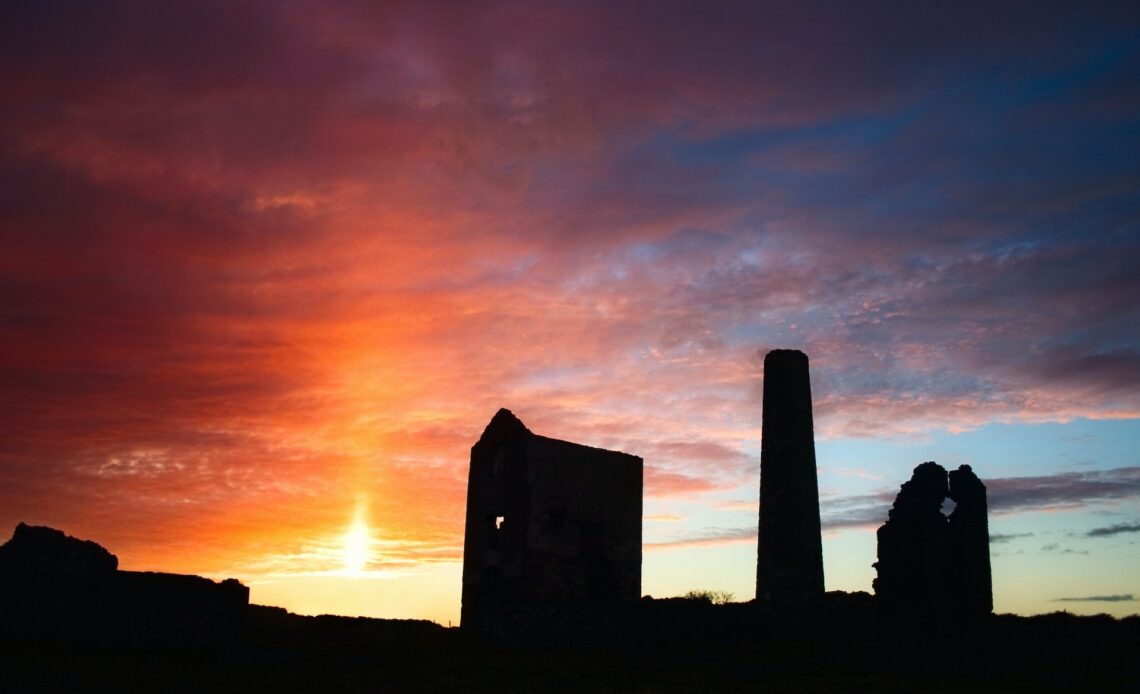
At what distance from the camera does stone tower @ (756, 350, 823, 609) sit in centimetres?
2944

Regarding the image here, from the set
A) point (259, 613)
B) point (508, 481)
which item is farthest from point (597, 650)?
point (259, 613)

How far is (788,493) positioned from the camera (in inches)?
1185

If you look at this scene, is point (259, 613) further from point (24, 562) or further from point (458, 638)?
Result: point (24, 562)

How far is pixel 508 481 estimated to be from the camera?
91.1 feet

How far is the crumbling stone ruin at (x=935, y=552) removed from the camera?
29281 mm

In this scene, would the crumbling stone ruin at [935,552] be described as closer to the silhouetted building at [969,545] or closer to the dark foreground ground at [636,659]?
the silhouetted building at [969,545]

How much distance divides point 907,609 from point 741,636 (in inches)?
214

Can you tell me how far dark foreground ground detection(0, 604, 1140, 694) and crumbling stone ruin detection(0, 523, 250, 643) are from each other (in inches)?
11.8

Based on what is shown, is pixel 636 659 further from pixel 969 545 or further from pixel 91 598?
pixel 969 545

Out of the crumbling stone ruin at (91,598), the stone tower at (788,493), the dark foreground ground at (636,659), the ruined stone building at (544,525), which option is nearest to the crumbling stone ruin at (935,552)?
the dark foreground ground at (636,659)

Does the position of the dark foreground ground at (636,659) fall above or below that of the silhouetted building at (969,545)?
below

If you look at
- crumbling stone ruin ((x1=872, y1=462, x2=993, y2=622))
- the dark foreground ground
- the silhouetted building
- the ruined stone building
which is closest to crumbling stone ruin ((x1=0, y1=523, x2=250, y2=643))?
the dark foreground ground

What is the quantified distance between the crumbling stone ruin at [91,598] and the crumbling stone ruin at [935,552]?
20174 mm

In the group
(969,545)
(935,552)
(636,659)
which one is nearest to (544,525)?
(636,659)
